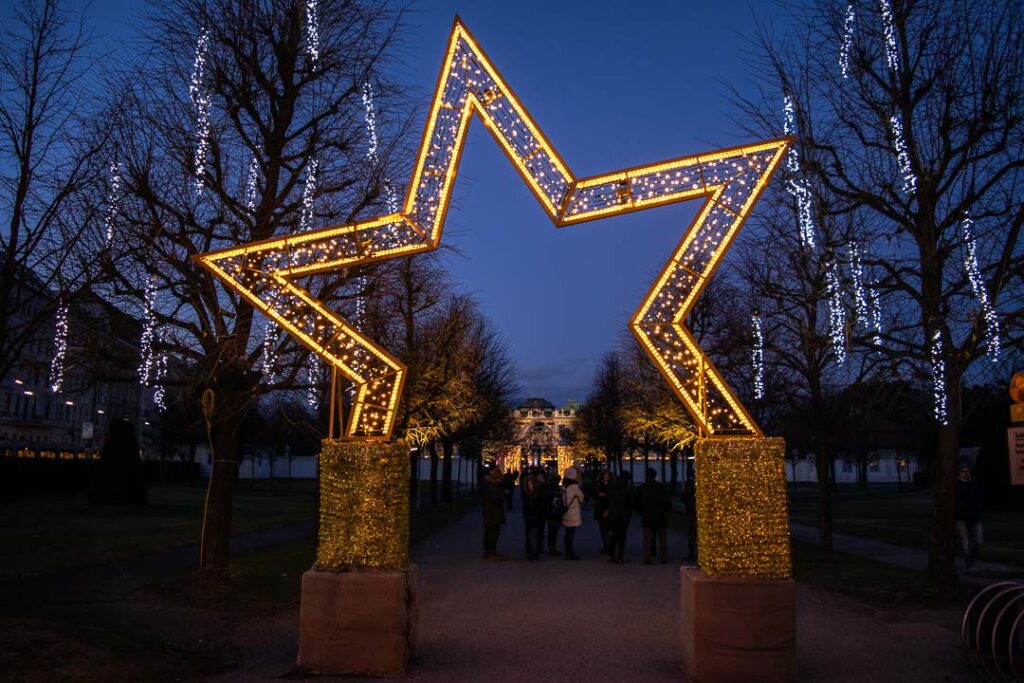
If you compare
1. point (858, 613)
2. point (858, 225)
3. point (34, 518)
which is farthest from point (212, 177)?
point (34, 518)

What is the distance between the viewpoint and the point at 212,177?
532 inches

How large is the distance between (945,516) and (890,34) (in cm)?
697

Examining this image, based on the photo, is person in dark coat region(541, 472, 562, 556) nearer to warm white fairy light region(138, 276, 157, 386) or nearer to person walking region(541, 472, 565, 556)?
person walking region(541, 472, 565, 556)

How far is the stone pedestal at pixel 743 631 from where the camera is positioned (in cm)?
770

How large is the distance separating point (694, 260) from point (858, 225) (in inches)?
261

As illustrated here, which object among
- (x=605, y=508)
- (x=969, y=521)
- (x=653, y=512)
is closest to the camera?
(x=969, y=521)

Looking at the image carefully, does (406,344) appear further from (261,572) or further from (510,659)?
(510,659)

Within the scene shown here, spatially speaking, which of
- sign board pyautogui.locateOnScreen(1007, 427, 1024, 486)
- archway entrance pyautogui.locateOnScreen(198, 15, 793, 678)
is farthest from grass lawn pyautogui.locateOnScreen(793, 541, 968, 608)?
archway entrance pyautogui.locateOnScreen(198, 15, 793, 678)

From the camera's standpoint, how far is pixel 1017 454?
8773 millimetres

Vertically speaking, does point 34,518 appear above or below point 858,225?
below

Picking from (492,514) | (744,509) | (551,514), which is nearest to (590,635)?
(744,509)

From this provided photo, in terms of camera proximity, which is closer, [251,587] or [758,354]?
[251,587]

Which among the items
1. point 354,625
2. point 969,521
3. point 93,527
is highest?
point 969,521

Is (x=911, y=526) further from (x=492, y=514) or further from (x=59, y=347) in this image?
(x=59, y=347)
